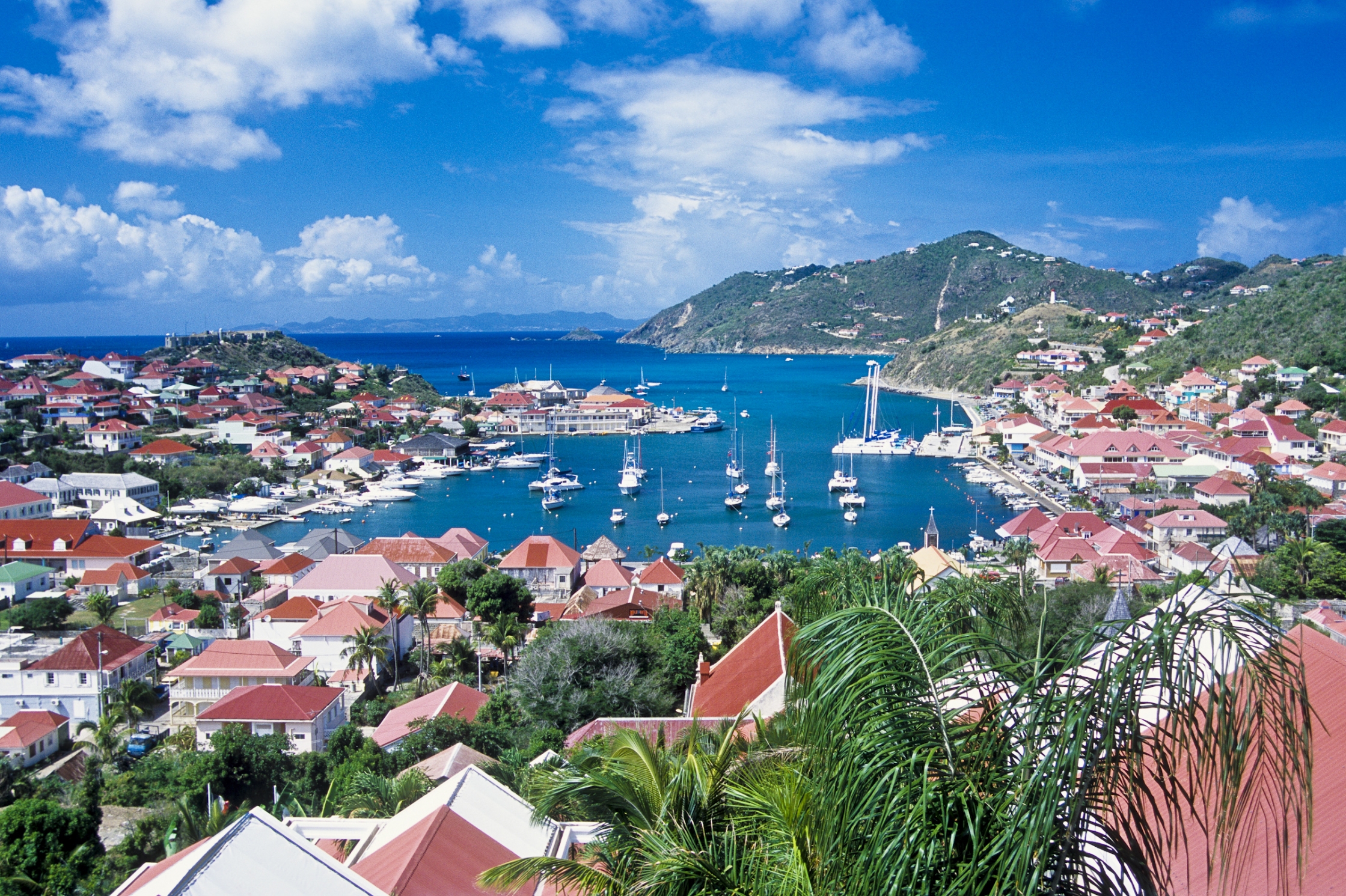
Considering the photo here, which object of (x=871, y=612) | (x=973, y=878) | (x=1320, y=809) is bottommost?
(x=1320, y=809)

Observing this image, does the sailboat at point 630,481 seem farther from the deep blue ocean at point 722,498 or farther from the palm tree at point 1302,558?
the palm tree at point 1302,558

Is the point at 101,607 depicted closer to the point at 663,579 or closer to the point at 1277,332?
the point at 663,579

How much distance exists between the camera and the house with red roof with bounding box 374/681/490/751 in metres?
15.8

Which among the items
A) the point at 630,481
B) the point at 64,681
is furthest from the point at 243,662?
the point at 630,481

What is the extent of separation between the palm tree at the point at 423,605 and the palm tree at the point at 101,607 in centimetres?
892

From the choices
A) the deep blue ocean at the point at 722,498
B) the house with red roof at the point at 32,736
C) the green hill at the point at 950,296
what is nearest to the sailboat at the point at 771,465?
the deep blue ocean at the point at 722,498

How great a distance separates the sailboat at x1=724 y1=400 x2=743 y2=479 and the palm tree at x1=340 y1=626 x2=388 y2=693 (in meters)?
33.5

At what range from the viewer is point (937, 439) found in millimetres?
68375

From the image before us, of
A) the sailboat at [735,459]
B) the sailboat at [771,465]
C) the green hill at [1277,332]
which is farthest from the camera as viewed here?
the green hill at [1277,332]

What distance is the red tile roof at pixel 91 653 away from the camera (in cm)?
1984

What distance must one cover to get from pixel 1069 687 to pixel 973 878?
648 mm

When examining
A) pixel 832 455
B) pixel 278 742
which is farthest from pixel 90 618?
pixel 832 455

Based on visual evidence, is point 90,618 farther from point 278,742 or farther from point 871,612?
point 871,612

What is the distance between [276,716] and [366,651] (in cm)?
290
